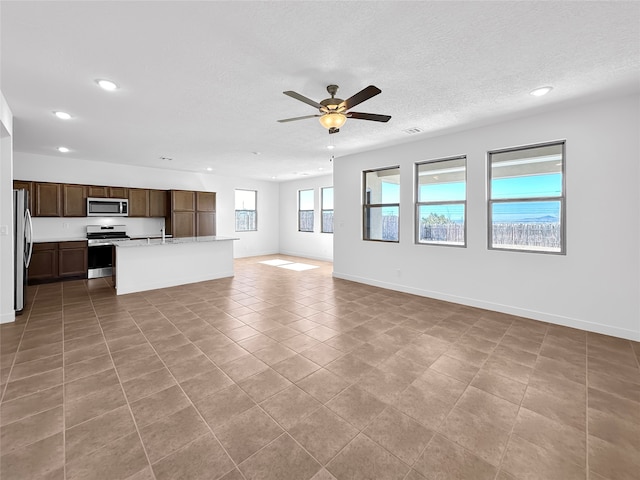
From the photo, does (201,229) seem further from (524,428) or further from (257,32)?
(524,428)

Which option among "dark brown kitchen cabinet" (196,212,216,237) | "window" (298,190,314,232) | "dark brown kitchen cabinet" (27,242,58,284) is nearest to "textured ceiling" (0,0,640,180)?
"dark brown kitchen cabinet" (27,242,58,284)

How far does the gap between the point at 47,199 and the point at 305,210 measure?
6.47m

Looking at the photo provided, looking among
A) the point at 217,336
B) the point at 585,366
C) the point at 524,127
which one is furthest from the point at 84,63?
the point at 585,366

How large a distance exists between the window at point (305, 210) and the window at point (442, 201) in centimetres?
493

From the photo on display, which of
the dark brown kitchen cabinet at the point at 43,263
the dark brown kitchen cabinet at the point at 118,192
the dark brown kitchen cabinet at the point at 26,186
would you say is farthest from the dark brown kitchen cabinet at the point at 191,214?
the dark brown kitchen cabinet at the point at 26,186

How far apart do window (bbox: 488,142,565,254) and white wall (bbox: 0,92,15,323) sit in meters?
6.53

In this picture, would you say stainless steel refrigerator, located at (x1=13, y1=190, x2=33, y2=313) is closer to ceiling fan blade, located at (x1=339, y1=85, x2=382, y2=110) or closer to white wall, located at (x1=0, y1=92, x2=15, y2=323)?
white wall, located at (x1=0, y1=92, x2=15, y2=323)

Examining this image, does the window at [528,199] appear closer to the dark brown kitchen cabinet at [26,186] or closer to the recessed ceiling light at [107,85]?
the recessed ceiling light at [107,85]

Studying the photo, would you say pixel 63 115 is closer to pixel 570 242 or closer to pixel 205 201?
pixel 205 201

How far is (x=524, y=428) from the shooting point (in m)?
1.87

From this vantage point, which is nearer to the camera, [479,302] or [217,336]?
[217,336]

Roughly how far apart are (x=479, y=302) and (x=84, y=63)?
548 centimetres

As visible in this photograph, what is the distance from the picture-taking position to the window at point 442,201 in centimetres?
461

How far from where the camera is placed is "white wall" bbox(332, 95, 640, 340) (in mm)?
3215
